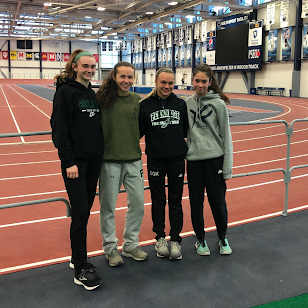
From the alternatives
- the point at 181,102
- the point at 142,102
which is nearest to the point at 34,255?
the point at 142,102

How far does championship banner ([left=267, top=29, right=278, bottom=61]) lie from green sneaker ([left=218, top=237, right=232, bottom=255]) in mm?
28324

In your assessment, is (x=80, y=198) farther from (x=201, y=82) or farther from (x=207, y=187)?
(x=201, y=82)

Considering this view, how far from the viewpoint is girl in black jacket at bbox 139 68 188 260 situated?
3396 millimetres

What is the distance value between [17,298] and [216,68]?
35722mm

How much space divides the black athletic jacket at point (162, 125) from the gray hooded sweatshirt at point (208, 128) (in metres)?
0.14

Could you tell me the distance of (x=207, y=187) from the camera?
367 cm

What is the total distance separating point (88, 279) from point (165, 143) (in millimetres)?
1444

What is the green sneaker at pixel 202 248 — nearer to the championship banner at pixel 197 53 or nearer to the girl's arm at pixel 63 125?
the girl's arm at pixel 63 125

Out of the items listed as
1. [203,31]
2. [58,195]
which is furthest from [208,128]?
[203,31]

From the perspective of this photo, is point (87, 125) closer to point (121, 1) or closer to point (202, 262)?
point (202, 262)

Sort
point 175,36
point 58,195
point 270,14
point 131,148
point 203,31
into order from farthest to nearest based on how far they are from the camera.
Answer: point 175,36 < point 203,31 < point 270,14 < point 58,195 < point 131,148

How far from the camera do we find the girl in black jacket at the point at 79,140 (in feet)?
9.48

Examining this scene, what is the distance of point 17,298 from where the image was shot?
2926mm

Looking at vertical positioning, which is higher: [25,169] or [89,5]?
[89,5]
